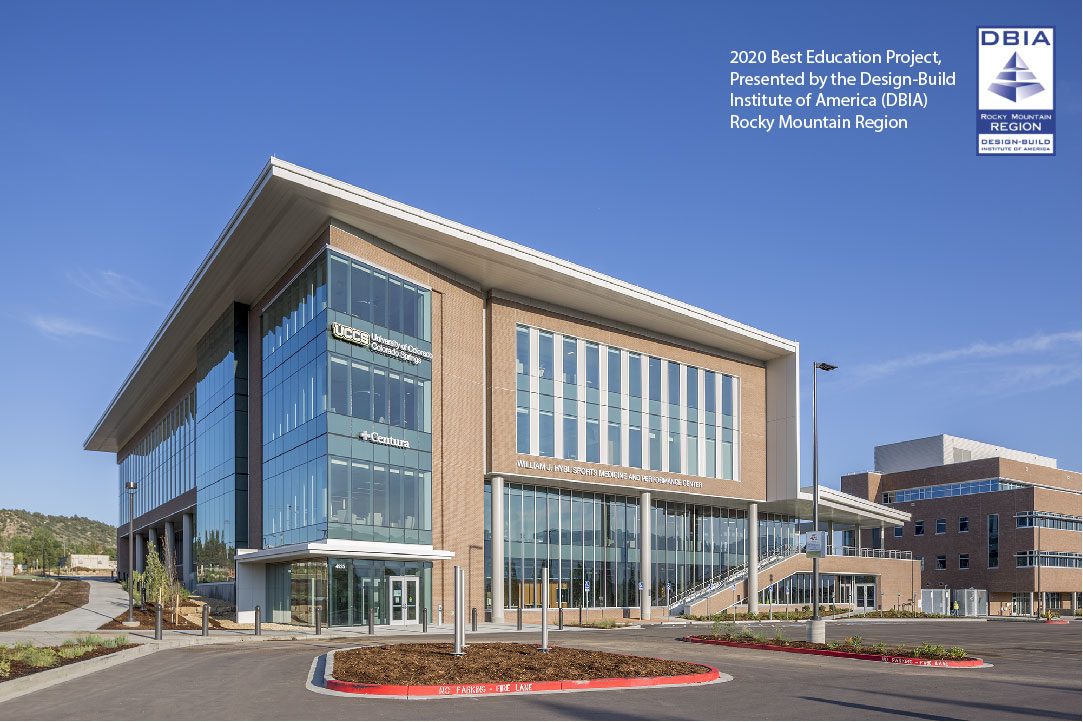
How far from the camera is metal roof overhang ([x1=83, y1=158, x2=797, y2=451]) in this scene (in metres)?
39.8

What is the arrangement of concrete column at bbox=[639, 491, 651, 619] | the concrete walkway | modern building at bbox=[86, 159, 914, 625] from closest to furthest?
the concrete walkway, modern building at bbox=[86, 159, 914, 625], concrete column at bbox=[639, 491, 651, 619]

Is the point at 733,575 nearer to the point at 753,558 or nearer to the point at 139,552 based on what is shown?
the point at 753,558

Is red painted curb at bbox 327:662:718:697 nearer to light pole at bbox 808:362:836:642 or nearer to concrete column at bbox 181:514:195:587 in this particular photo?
light pole at bbox 808:362:836:642

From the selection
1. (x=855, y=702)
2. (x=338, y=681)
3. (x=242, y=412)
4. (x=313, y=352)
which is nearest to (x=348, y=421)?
(x=313, y=352)

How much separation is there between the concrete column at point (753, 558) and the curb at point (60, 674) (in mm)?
45269

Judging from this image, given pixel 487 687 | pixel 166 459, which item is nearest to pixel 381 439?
pixel 487 687

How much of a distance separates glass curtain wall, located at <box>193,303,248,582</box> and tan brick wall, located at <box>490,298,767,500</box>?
1334 centimetres

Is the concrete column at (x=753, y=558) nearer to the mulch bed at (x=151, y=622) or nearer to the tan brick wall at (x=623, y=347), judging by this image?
the tan brick wall at (x=623, y=347)

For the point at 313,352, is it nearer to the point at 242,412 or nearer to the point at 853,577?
the point at 242,412

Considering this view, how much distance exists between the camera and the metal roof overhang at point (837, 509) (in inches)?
2581

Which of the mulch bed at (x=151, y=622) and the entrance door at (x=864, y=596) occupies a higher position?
the mulch bed at (x=151, y=622)

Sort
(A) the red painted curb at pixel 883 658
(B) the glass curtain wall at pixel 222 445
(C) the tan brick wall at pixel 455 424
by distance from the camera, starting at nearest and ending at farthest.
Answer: (A) the red painted curb at pixel 883 658 → (C) the tan brick wall at pixel 455 424 → (B) the glass curtain wall at pixel 222 445

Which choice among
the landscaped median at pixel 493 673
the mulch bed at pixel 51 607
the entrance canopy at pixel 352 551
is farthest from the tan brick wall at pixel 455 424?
the landscaped median at pixel 493 673

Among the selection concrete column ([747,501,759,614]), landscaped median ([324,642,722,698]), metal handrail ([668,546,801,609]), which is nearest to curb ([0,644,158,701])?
landscaped median ([324,642,722,698])
